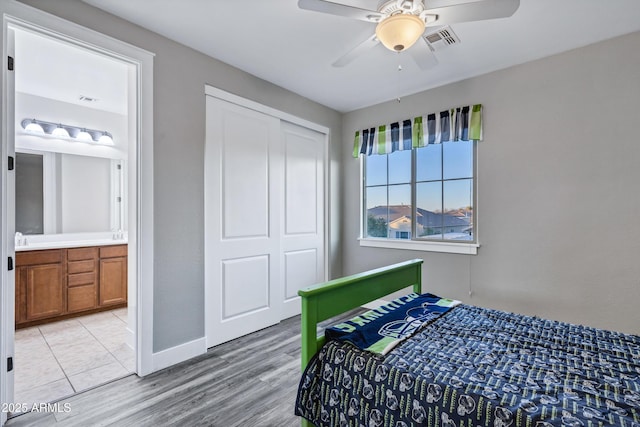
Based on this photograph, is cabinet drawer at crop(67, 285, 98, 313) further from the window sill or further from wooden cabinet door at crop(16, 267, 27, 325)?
the window sill

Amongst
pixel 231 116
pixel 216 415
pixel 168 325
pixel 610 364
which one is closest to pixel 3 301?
pixel 168 325

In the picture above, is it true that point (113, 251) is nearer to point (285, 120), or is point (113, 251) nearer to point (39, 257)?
point (39, 257)

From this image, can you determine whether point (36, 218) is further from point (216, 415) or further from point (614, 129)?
point (614, 129)

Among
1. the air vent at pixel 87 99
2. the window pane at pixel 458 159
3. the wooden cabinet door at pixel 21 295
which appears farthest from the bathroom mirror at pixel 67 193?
the window pane at pixel 458 159

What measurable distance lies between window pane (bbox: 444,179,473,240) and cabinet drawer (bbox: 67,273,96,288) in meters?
4.30

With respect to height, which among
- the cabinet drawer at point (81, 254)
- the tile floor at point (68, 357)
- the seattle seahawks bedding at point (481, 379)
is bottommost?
the tile floor at point (68, 357)

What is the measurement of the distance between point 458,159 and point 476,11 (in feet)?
6.27

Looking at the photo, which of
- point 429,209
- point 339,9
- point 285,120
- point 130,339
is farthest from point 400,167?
point 130,339

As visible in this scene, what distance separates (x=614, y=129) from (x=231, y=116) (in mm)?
3291

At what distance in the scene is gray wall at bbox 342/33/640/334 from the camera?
2.35 metres

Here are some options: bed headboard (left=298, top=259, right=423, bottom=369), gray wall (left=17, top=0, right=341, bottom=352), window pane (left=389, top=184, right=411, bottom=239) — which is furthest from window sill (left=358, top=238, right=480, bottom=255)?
gray wall (left=17, top=0, right=341, bottom=352)

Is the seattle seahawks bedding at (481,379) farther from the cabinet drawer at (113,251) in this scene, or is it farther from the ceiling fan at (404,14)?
the cabinet drawer at (113,251)

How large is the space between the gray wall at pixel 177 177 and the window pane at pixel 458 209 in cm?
256

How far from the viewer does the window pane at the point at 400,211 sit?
3641 millimetres
